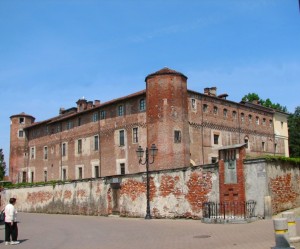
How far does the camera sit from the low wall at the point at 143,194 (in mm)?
20062

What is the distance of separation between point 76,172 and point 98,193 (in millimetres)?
18887

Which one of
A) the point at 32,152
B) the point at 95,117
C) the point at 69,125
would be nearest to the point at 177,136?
the point at 95,117

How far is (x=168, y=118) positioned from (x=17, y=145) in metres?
29.4

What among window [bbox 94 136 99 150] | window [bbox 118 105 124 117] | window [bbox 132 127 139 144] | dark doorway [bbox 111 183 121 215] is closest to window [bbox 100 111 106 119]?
window [bbox 94 136 99 150]

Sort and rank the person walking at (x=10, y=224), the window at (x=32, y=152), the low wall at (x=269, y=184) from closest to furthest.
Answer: the person walking at (x=10, y=224) < the low wall at (x=269, y=184) < the window at (x=32, y=152)

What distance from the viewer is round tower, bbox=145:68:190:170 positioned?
32.9 meters

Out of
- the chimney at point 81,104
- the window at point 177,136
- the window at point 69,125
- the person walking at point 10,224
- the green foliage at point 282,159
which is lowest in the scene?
the person walking at point 10,224

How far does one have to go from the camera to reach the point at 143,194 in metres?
23.4

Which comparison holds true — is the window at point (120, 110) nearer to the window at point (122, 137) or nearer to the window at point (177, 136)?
the window at point (122, 137)

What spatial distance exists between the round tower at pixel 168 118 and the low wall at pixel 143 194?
264 inches

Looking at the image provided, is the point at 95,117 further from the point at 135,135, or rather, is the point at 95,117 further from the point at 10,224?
the point at 10,224

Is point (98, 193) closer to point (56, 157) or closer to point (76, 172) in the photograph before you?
point (76, 172)

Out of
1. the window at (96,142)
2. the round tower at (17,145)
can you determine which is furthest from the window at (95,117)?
the round tower at (17,145)

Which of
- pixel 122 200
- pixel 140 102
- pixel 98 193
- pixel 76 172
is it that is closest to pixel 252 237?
pixel 122 200
